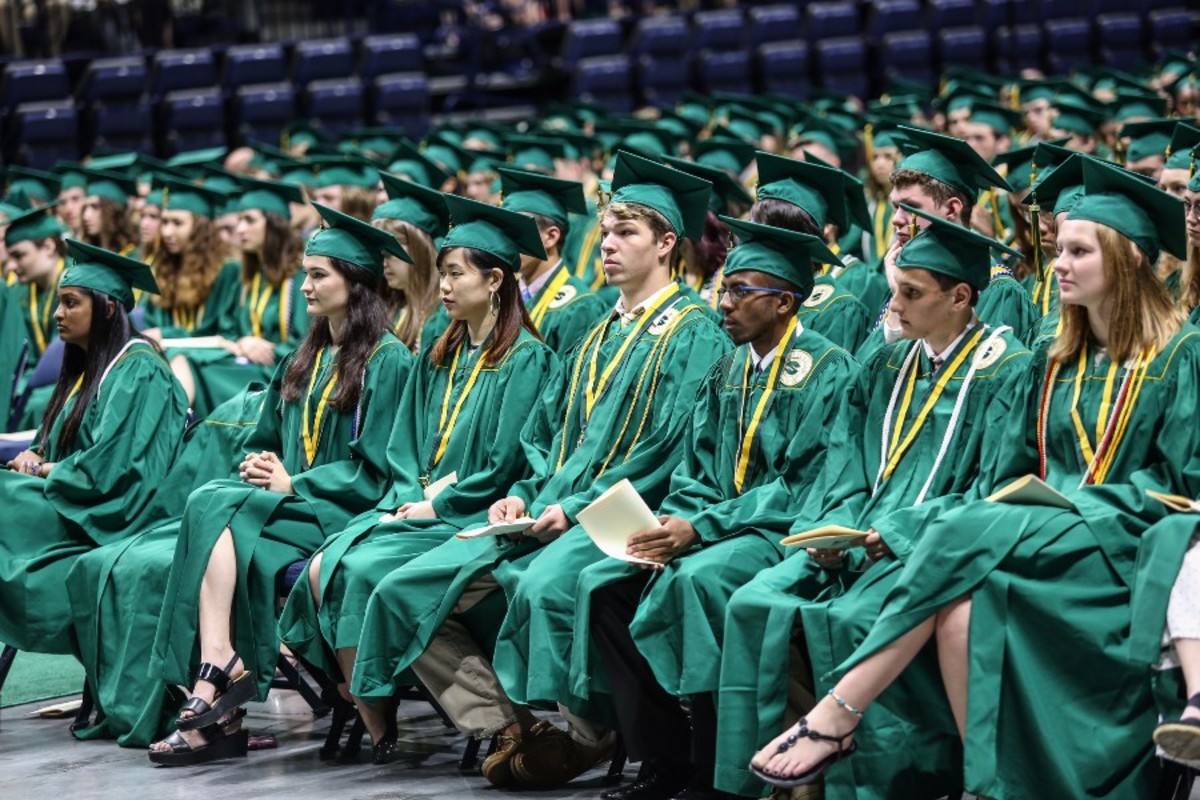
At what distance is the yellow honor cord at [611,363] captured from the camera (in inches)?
217

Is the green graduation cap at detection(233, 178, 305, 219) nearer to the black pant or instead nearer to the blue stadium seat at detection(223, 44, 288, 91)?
the black pant

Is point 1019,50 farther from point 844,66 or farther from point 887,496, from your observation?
point 887,496

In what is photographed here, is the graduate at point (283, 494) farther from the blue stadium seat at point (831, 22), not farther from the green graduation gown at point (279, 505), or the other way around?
the blue stadium seat at point (831, 22)

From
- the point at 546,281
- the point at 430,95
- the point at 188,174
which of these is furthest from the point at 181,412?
the point at 430,95

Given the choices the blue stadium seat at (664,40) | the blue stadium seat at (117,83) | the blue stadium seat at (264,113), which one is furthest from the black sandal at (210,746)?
the blue stadium seat at (664,40)

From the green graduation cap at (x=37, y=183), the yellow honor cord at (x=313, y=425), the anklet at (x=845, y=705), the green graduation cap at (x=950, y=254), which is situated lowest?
the anklet at (x=845, y=705)

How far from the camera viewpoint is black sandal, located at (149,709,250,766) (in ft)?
17.9

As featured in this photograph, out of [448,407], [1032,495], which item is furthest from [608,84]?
[1032,495]

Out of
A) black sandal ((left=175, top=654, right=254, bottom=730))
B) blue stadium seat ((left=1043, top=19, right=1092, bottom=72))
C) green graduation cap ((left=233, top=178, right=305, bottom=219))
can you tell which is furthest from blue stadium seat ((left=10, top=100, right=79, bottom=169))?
black sandal ((left=175, top=654, right=254, bottom=730))

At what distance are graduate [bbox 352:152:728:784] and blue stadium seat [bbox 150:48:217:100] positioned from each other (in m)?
11.0

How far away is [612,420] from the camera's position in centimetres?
542

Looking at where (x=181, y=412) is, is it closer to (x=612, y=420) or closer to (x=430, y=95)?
(x=612, y=420)

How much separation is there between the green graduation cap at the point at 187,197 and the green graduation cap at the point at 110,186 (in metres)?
1.08

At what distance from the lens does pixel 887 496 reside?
4.72m
